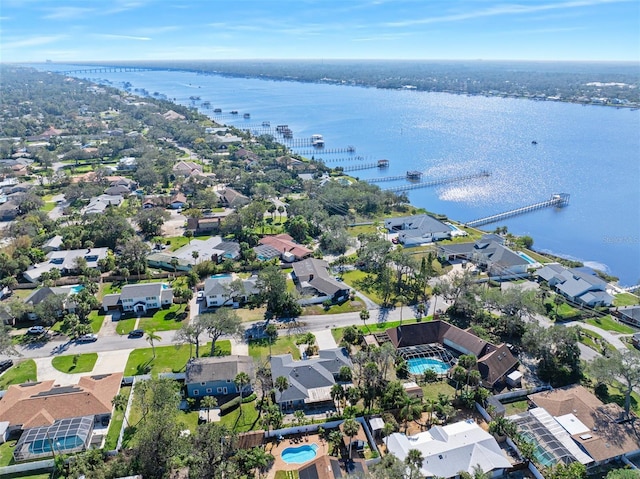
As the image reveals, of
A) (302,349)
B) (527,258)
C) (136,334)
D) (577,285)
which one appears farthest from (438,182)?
(136,334)

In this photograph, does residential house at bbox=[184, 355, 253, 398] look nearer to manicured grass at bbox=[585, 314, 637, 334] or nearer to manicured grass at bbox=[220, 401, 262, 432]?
manicured grass at bbox=[220, 401, 262, 432]

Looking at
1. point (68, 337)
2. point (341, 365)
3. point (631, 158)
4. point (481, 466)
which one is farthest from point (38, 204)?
point (631, 158)

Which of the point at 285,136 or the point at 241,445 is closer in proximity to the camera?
the point at 241,445

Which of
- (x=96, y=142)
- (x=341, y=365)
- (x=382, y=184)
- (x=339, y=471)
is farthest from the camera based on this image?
(x=96, y=142)

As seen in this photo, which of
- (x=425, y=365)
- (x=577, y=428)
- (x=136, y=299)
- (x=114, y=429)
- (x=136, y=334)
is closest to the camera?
(x=577, y=428)

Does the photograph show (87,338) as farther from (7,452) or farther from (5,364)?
(7,452)

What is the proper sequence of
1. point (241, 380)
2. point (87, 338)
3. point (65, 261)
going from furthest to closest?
point (65, 261) → point (87, 338) → point (241, 380)

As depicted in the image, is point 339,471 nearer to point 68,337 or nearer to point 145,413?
point 145,413
